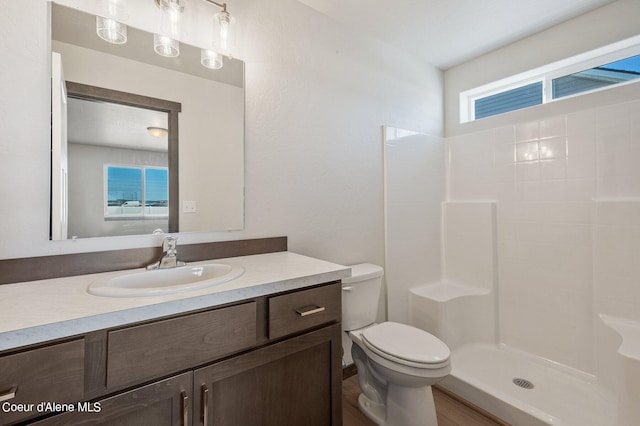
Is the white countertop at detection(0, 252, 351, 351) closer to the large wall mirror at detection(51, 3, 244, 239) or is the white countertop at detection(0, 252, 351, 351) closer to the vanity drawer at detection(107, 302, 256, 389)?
the vanity drawer at detection(107, 302, 256, 389)

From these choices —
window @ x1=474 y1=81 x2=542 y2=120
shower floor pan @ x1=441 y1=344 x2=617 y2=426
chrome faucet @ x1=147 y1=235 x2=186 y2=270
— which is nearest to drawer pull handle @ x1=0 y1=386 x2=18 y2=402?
chrome faucet @ x1=147 y1=235 x2=186 y2=270

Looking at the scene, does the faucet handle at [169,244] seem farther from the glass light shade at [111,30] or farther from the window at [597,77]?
the window at [597,77]

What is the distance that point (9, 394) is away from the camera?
0.61 metres

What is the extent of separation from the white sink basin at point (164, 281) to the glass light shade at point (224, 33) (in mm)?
1059

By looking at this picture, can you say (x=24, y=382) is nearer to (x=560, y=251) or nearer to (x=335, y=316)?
(x=335, y=316)

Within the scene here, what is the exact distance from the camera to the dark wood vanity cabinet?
0.70 m

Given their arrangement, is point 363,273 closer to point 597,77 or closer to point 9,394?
point 9,394

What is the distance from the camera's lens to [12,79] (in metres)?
1.02

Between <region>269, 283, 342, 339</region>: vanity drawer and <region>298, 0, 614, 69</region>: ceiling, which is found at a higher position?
<region>298, 0, 614, 69</region>: ceiling

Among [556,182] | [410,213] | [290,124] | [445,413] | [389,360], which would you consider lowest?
[445,413]

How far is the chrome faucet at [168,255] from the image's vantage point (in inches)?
47.0

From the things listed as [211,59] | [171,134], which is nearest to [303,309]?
[171,134]

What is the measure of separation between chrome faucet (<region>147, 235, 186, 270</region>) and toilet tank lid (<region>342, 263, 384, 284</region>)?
2.90ft

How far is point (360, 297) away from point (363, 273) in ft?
0.47
